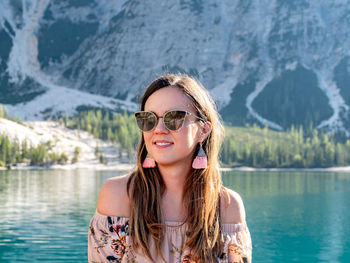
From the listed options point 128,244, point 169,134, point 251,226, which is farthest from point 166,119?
point 251,226

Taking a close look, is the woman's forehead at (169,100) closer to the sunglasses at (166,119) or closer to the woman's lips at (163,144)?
the sunglasses at (166,119)

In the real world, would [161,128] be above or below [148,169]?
above

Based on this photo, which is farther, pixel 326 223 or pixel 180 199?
pixel 326 223

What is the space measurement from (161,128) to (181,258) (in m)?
1.41

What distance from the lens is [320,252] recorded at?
4144cm

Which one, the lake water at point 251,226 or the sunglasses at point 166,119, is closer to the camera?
the sunglasses at point 166,119

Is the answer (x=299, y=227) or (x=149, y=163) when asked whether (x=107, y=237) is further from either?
(x=299, y=227)

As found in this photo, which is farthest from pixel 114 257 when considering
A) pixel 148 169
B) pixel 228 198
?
pixel 228 198

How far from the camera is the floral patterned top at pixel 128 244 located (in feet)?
18.8

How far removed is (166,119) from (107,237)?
1.41m

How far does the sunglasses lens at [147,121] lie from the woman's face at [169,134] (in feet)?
0.17

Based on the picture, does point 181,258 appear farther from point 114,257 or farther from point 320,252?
point 320,252

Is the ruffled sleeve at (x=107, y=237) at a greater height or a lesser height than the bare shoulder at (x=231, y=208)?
lesser

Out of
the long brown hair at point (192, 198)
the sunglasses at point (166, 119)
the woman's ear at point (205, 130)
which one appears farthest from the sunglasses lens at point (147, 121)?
the woman's ear at point (205, 130)
